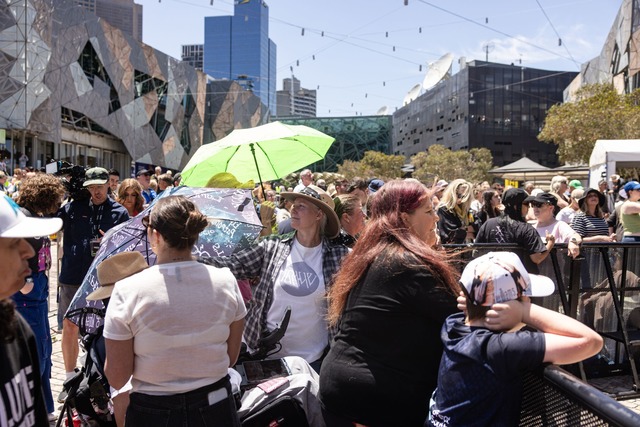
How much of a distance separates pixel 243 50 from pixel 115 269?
153292 mm

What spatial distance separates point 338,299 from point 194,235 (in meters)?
0.73

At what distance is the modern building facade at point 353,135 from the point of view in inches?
4513

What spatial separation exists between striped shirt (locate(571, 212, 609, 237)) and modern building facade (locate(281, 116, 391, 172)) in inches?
4132

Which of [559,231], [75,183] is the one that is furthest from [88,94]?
[559,231]

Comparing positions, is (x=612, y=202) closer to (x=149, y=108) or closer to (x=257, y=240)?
(x=257, y=240)

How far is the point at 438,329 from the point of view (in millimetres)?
2346

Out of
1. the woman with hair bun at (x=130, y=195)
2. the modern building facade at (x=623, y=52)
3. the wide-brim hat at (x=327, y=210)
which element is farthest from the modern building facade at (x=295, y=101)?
the wide-brim hat at (x=327, y=210)

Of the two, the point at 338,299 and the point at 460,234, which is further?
the point at 460,234

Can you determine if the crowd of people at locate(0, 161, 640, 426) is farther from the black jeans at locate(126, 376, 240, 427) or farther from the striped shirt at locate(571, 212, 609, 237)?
the striped shirt at locate(571, 212, 609, 237)

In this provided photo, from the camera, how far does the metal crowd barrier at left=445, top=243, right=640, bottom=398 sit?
17.7 feet

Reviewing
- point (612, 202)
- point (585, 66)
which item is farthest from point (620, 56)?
point (612, 202)

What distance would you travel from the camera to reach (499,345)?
1896 mm

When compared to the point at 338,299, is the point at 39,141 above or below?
above

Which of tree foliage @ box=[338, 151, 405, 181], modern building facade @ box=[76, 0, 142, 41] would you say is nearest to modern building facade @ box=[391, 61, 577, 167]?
tree foliage @ box=[338, 151, 405, 181]
